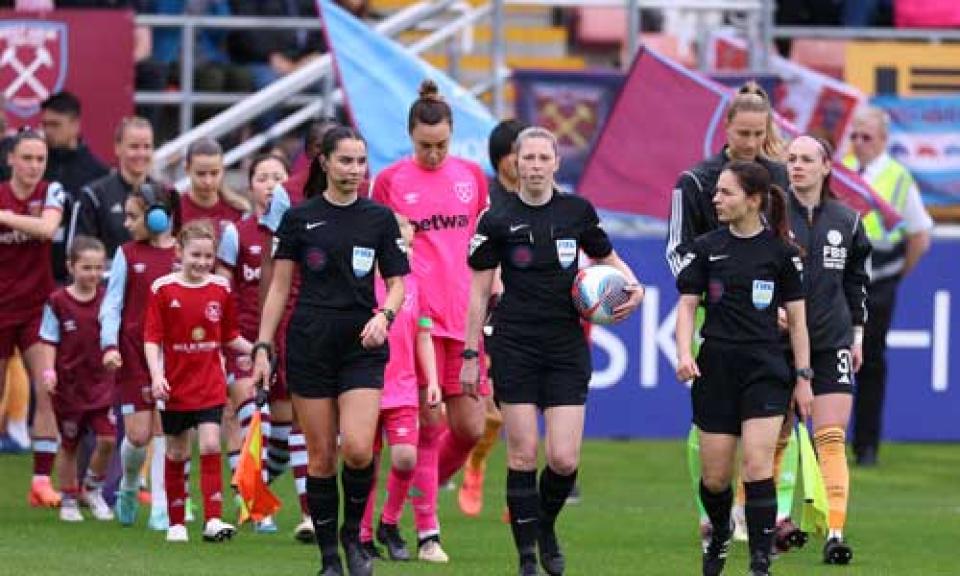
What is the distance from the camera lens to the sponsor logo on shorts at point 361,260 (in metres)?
11.8

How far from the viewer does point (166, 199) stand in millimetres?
14523

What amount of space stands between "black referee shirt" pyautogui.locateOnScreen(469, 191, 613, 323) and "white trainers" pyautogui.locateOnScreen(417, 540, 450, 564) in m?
1.51

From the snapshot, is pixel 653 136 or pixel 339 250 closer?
pixel 339 250

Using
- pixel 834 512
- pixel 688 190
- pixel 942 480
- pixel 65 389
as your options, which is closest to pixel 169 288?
pixel 65 389

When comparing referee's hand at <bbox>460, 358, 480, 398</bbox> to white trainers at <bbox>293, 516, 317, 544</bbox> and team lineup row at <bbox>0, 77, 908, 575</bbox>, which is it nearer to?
team lineup row at <bbox>0, 77, 908, 575</bbox>

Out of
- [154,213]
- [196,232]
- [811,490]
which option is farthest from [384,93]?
[811,490]

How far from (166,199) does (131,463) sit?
4.96 ft

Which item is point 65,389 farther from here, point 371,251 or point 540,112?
point 540,112

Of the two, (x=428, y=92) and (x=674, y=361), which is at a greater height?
(x=428, y=92)

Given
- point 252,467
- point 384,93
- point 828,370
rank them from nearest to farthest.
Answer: point 252,467 → point 828,370 → point 384,93

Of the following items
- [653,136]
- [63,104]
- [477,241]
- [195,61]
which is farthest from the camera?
[195,61]

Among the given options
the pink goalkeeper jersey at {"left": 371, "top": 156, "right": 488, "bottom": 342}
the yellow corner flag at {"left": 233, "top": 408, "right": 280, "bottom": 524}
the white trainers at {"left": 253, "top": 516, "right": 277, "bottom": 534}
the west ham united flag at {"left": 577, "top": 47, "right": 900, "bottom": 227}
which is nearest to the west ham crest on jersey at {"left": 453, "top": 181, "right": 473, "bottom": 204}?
the pink goalkeeper jersey at {"left": 371, "top": 156, "right": 488, "bottom": 342}

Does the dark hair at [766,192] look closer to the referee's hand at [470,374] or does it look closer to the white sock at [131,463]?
the referee's hand at [470,374]

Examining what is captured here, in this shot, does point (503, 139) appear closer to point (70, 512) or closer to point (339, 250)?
point (339, 250)
